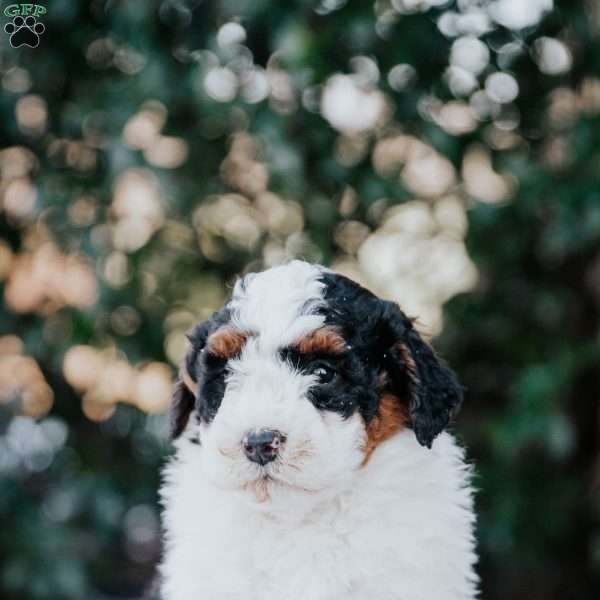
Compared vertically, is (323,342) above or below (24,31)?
above

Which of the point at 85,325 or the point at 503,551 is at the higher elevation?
the point at 85,325

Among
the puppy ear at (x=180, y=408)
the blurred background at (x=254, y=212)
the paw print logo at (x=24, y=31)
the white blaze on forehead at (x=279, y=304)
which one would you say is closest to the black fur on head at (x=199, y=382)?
the puppy ear at (x=180, y=408)

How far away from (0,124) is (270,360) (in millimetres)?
2676

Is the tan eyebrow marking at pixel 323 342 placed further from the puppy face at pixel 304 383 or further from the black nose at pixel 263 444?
the black nose at pixel 263 444

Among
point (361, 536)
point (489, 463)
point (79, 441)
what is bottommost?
point (79, 441)

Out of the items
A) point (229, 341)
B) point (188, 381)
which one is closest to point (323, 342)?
point (229, 341)

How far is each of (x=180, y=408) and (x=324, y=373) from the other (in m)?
0.73

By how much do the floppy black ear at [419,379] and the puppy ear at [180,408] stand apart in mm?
765

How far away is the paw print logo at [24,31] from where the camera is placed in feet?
15.5

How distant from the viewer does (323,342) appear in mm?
3100

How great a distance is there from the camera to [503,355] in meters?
5.94

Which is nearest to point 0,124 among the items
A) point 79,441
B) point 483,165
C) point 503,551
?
point 79,441

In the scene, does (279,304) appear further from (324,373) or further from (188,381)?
(188,381)

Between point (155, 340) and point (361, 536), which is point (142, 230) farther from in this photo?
point (361, 536)
